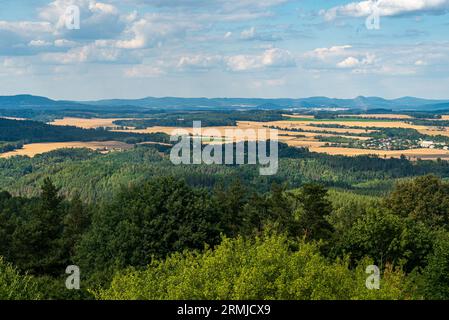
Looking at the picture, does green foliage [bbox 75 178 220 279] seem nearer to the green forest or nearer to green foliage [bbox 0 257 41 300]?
the green forest

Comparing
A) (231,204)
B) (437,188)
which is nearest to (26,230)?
(231,204)

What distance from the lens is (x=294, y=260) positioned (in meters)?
34.0

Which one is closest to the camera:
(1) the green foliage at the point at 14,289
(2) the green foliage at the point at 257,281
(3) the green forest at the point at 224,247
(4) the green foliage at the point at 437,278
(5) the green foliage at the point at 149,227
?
(2) the green foliage at the point at 257,281

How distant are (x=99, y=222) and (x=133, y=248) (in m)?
7.41

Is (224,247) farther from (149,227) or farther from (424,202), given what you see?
(424,202)

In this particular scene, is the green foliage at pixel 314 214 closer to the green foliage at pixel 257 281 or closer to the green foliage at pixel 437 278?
the green foliage at pixel 437 278

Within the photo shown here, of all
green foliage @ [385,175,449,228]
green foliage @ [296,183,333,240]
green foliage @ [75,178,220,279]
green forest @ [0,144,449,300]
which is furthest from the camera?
green foliage @ [385,175,449,228]

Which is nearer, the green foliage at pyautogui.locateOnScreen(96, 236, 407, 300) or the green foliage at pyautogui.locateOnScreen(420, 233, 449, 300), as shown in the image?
the green foliage at pyautogui.locateOnScreen(96, 236, 407, 300)

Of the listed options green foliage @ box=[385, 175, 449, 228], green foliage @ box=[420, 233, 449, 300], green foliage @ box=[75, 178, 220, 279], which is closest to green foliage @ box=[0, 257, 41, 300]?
green foliage @ box=[75, 178, 220, 279]

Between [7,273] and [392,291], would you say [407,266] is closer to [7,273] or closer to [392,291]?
[392,291]

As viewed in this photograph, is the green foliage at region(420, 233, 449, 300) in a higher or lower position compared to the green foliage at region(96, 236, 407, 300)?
lower

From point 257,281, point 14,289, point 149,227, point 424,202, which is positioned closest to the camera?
point 257,281

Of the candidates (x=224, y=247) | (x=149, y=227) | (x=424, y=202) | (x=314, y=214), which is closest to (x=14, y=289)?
(x=224, y=247)

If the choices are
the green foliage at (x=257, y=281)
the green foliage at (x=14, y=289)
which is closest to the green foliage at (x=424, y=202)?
the green foliage at (x=257, y=281)
